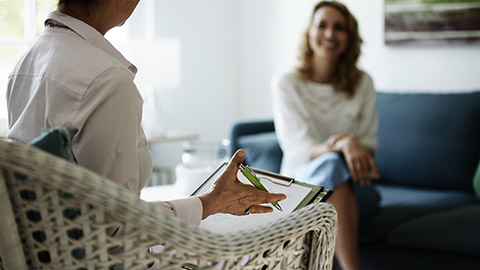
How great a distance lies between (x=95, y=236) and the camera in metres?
0.78

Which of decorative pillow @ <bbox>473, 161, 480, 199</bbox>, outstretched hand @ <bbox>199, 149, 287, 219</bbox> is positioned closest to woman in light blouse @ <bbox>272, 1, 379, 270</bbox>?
decorative pillow @ <bbox>473, 161, 480, 199</bbox>

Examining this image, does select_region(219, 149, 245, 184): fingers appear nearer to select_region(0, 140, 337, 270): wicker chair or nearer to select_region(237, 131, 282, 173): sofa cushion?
select_region(0, 140, 337, 270): wicker chair

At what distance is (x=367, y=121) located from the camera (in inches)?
107

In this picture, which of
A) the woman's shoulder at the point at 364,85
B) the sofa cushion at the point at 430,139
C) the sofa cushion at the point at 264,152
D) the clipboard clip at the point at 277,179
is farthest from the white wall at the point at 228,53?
the clipboard clip at the point at 277,179

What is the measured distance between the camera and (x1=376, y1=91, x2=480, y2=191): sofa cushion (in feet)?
9.16

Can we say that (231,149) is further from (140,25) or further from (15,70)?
(15,70)

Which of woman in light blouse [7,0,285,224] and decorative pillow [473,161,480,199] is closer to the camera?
woman in light blouse [7,0,285,224]

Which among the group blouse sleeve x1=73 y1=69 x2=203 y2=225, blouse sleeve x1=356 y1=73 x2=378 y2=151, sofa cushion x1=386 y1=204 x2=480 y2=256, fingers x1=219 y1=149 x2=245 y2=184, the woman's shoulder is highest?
blouse sleeve x1=73 y1=69 x2=203 y2=225

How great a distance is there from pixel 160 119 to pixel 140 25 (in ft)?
2.46

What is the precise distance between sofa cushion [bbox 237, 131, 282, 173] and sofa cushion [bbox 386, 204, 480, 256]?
2.37 feet

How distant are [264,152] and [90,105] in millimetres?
2030

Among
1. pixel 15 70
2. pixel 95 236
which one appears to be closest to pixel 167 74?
pixel 15 70

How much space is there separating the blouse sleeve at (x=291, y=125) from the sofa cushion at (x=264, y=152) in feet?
0.46

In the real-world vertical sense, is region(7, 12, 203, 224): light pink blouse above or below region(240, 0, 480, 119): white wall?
above
